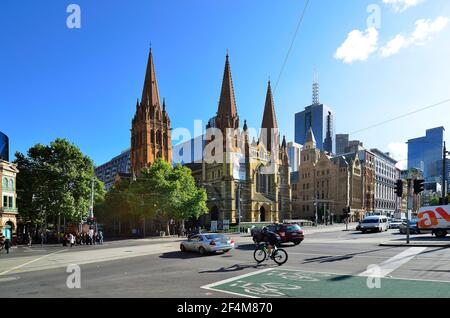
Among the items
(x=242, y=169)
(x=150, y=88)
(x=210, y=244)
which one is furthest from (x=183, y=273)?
(x=150, y=88)

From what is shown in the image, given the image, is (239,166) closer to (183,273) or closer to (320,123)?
(183,273)

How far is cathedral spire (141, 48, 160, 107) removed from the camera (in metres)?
74.6

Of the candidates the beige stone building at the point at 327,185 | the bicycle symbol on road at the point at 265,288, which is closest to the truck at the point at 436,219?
the bicycle symbol on road at the point at 265,288

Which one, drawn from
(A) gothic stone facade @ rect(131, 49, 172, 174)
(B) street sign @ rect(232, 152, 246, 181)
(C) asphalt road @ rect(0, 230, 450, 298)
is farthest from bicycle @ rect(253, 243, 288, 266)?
(A) gothic stone facade @ rect(131, 49, 172, 174)

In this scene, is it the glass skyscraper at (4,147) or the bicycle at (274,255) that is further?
the glass skyscraper at (4,147)

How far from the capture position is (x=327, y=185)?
97375mm

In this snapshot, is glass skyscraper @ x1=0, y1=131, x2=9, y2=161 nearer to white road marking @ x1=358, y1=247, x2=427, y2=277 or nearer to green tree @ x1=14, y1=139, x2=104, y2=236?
green tree @ x1=14, y1=139, x2=104, y2=236

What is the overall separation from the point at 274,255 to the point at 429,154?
145681mm

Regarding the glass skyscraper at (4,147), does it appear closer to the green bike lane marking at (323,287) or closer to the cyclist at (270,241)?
the cyclist at (270,241)

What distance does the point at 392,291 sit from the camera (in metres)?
8.96

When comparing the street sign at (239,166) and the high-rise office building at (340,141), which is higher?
the high-rise office building at (340,141)

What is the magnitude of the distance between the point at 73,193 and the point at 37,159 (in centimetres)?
643

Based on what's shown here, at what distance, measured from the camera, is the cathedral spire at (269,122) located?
79.0m
